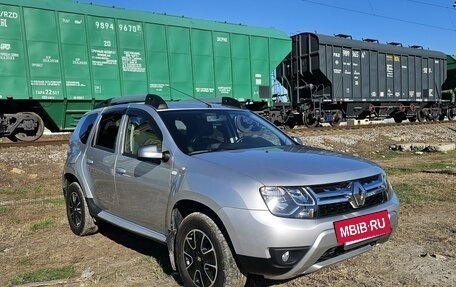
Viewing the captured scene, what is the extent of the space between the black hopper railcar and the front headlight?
53.0 ft

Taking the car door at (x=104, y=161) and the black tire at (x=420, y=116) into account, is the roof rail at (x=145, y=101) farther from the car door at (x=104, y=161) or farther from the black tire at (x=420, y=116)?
the black tire at (x=420, y=116)

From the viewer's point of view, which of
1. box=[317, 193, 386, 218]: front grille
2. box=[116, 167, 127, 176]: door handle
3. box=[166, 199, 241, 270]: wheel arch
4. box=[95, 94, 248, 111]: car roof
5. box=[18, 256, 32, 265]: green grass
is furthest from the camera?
box=[18, 256, 32, 265]: green grass

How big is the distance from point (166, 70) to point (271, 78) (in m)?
5.08

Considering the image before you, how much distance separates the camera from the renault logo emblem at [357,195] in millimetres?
3623

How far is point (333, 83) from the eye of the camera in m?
21.6

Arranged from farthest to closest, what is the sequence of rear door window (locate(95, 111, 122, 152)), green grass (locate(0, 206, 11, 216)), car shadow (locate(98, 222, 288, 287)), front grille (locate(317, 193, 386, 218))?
green grass (locate(0, 206, 11, 216)), rear door window (locate(95, 111, 122, 152)), car shadow (locate(98, 222, 288, 287)), front grille (locate(317, 193, 386, 218))

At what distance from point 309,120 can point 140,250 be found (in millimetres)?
17258

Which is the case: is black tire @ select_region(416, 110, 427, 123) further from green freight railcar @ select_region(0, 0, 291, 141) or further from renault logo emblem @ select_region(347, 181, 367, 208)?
renault logo emblem @ select_region(347, 181, 367, 208)

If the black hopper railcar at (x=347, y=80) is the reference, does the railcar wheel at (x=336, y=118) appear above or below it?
below

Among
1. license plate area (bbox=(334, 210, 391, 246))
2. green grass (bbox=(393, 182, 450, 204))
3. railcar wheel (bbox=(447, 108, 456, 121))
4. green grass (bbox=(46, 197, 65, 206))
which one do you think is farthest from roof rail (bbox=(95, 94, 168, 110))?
railcar wheel (bbox=(447, 108, 456, 121))

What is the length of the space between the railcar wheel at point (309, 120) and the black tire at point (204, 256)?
58.8 ft

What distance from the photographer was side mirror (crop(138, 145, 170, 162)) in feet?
13.6

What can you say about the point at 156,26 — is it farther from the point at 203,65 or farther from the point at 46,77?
the point at 46,77

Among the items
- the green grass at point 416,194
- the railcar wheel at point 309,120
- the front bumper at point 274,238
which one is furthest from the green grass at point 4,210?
the railcar wheel at point 309,120
